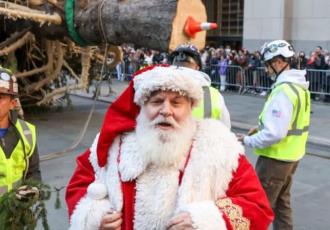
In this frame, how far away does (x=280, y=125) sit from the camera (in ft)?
13.2

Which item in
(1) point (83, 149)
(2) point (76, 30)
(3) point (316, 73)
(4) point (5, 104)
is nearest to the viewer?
(4) point (5, 104)

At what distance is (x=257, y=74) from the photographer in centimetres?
1625

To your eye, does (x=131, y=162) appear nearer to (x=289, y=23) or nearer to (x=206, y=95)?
(x=206, y=95)

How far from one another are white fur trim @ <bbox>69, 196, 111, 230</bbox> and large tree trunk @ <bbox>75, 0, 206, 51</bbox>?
3.46 m

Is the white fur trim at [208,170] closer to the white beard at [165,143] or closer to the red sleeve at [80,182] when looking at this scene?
the white beard at [165,143]

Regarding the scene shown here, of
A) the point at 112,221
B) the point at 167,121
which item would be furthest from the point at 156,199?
the point at 167,121

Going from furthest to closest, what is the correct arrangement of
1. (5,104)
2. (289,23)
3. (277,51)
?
(289,23) < (277,51) < (5,104)

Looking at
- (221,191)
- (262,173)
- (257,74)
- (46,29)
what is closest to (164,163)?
(221,191)

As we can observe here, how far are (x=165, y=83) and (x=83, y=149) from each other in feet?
21.3

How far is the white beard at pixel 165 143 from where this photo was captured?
2.35m

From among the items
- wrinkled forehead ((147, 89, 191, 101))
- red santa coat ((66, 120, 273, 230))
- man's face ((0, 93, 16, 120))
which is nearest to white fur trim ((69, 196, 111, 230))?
red santa coat ((66, 120, 273, 230))

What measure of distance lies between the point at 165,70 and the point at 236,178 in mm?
598

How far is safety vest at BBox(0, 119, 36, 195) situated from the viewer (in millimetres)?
3045

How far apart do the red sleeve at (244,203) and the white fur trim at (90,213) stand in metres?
0.54
